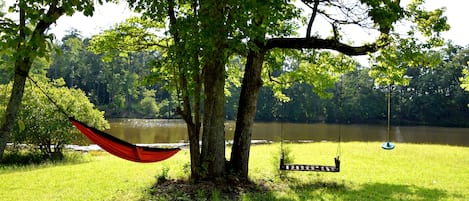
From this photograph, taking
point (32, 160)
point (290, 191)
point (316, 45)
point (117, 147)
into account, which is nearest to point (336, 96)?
point (32, 160)

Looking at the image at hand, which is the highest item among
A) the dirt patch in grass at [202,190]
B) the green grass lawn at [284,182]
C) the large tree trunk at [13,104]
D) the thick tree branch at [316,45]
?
the thick tree branch at [316,45]

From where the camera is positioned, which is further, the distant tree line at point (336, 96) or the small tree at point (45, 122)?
the distant tree line at point (336, 96)

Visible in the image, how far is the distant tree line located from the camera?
52438 millimetres

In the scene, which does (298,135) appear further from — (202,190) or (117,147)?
(117,147)

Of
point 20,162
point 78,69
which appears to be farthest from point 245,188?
point 78,69

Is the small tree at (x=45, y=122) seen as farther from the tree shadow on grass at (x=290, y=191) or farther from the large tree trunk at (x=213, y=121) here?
the large tree trunk at (x=213, y=121)

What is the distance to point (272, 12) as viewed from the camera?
229 inches

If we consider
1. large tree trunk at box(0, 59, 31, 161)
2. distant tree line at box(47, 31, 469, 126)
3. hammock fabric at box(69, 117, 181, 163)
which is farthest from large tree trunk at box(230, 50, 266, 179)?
distant tree line at box(47, 31, 469, 126)

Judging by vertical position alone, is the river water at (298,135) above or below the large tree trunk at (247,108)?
below

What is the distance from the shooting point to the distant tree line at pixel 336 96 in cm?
5244

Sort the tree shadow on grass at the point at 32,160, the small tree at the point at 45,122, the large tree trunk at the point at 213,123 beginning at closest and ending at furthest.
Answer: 1. the large tree trunk at the point at 213,123
2. the tree shadow on grass at the point at 32,160
3. the small tree at the point at 45,122

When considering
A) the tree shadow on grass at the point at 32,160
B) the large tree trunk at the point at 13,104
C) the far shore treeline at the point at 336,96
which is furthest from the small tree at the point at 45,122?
the far shore treeline at the point at 336,96

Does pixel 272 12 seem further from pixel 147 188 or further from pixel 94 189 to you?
pixel 94 189

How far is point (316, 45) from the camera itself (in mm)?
7695
